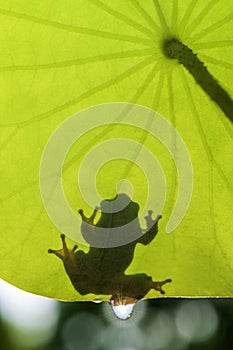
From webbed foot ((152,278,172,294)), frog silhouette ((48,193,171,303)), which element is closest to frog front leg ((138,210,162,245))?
frog silhouette ((48,193,171,303))

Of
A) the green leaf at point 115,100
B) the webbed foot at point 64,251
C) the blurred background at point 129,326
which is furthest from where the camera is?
the blurred background at point 129,326

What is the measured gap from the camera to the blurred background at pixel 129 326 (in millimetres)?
9484

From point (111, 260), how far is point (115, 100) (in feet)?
1.30

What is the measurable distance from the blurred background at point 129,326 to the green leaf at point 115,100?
703 cm

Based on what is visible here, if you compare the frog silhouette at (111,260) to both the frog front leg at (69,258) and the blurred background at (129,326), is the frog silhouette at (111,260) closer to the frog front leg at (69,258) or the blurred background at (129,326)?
the frog front leg at (69,258)

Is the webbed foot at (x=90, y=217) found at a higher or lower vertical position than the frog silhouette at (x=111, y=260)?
higher

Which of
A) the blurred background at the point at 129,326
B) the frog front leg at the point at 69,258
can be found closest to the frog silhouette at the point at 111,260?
the frog front leg at the point at 69,258

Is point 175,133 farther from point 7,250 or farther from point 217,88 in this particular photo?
point 7,250

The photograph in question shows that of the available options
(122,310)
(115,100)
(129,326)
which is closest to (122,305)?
(122,310)

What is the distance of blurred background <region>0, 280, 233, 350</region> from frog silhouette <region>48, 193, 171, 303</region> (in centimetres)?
700

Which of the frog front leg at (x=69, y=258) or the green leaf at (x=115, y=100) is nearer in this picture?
the green leaf at (x=115, y=100)

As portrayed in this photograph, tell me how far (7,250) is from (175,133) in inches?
19.4

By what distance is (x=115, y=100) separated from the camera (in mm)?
1954

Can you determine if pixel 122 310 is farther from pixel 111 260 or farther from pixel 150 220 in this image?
pixel 150 220
